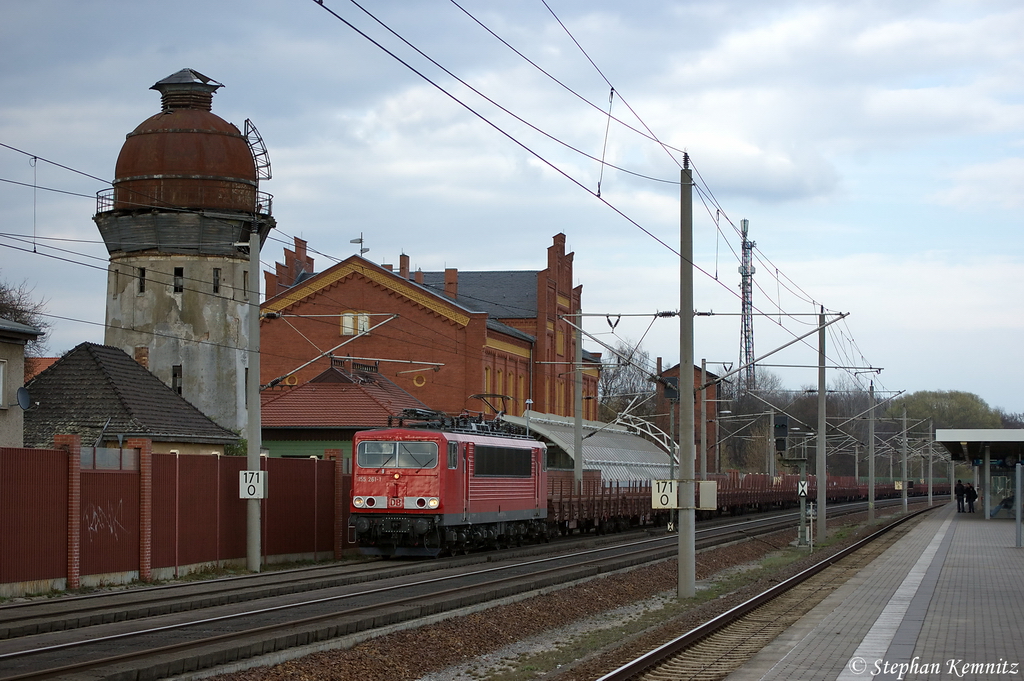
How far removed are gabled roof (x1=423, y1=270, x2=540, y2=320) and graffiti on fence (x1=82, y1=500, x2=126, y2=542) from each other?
45.4m

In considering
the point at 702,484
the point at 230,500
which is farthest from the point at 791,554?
the point at 230,500

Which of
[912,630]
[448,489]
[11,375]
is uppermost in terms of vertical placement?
[11,375]

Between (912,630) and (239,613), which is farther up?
(912,630)

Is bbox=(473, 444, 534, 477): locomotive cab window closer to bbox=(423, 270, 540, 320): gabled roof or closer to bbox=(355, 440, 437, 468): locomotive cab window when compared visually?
bbox=(355, 440, 437, 468): locomotive cab window

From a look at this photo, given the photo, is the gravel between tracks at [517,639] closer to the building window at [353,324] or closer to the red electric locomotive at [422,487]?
the red electric locomotive at [422,487]

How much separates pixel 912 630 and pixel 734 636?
229 centimetres

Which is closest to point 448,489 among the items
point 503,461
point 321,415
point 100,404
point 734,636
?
point 503,461

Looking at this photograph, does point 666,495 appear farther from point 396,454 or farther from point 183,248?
point 183,248

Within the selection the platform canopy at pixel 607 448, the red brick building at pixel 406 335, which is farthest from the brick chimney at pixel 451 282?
the platform canopy at pixel 607 448

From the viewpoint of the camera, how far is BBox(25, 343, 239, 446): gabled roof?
1437 inches

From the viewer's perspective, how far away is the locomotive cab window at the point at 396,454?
2833cm

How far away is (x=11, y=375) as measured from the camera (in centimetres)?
3069

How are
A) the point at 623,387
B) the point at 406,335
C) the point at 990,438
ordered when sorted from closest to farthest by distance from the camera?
1. the point at 990,438
2. the point at 406,335
3. the point at 623,387

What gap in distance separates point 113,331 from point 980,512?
43458 mm
